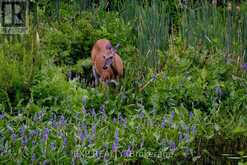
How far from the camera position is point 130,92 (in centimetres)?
462

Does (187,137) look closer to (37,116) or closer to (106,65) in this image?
(37,116)

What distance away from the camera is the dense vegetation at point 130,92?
139 inches

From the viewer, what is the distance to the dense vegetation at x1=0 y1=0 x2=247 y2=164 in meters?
3.52

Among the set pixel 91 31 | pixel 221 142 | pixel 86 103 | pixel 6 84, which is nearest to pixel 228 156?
pixel 221 142

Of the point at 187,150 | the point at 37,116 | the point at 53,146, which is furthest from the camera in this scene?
the point at 37,116

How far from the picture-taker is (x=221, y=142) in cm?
385

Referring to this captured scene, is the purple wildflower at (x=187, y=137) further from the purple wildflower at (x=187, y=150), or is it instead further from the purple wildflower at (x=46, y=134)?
the purple wildflower at (x=46, y=134)

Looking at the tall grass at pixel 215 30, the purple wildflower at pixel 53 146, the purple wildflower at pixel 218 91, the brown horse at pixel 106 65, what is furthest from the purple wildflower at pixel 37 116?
the tall grass at pixel 215 30

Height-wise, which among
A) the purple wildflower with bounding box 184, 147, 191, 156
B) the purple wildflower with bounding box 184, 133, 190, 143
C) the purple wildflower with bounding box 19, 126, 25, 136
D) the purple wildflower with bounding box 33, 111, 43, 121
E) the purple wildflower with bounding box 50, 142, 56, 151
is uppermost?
the purple wildflower with bounding box 33, 111, 43, 121

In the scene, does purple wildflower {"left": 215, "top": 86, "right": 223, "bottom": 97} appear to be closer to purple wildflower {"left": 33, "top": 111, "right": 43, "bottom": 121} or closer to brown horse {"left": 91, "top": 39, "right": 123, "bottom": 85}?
brown horse {"left": 91, "top": 39, "right": 123, "bottom": 85}

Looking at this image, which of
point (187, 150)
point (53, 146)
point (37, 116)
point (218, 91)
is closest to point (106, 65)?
point (218, 91)

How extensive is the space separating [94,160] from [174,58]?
2102 millimetres

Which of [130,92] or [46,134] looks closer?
[46,134]

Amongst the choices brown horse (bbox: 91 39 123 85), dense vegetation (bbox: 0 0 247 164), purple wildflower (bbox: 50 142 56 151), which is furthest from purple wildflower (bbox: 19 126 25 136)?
brown horse (bbox: 91 39 123 85)
